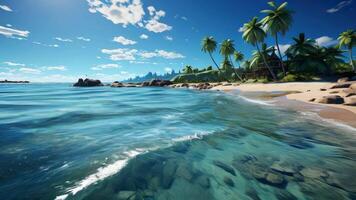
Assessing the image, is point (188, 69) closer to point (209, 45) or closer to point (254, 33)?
point (209, 45)

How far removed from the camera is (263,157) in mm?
5160

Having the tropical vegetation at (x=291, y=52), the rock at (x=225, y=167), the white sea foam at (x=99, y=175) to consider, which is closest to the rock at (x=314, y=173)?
the rock at (x=225, y=167)

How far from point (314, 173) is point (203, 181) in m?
2.42

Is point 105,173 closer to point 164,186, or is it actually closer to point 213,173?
point 164,186

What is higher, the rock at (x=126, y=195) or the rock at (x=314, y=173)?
the rock at (x=126, y=195)

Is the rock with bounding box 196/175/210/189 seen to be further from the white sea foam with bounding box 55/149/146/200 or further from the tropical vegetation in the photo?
the tropical vegetation

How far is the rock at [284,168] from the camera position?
4338 millimetres

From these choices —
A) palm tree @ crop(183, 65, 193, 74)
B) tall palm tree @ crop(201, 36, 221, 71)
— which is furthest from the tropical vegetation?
palm tree @ crop(183, 65, 193, 74)

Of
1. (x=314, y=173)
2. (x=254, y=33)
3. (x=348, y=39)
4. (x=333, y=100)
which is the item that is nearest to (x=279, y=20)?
(x=254, y=33)

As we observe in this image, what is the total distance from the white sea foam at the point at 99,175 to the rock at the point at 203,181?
5.91ft

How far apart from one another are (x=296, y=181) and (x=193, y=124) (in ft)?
17.7

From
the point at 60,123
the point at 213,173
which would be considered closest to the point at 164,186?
the point at 213,173

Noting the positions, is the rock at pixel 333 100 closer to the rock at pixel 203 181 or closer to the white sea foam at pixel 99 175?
the rock at pixel 203 181

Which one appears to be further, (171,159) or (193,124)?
(193,124)
